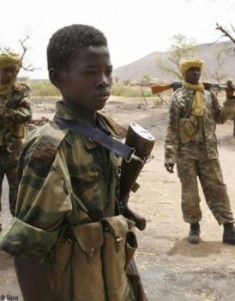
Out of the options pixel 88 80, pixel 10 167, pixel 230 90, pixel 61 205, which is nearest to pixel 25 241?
pixel 61 205

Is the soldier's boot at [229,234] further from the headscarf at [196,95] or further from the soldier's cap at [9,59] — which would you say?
the soldier's cap at [9,59]

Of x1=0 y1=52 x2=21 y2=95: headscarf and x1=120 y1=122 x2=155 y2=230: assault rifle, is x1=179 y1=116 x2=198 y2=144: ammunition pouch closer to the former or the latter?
x1=0 y1=52 x2=21 y2=95: headscarf

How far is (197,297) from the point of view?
3611 mm

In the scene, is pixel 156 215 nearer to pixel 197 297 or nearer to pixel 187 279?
Result: pixel 187 279

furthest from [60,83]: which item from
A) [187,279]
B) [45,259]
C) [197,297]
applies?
[187,279]

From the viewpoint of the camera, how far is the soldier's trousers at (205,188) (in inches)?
193

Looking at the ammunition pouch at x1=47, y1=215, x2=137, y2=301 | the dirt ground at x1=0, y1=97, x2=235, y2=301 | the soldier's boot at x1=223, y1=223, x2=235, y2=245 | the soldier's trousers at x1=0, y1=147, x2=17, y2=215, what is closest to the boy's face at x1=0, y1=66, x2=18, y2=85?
the soldier's trousers at x1=0, y1=147, x2=17, y2=215

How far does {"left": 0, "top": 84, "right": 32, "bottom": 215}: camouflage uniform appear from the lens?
4375 mm

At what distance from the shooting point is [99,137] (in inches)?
58.6

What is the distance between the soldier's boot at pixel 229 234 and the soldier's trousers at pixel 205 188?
2.5 inches

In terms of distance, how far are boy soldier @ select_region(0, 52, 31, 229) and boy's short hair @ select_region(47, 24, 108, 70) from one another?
9.38 ft

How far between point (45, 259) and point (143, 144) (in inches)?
18.7

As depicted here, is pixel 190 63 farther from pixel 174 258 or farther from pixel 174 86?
pixel 174 258

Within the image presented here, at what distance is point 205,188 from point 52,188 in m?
3.79
